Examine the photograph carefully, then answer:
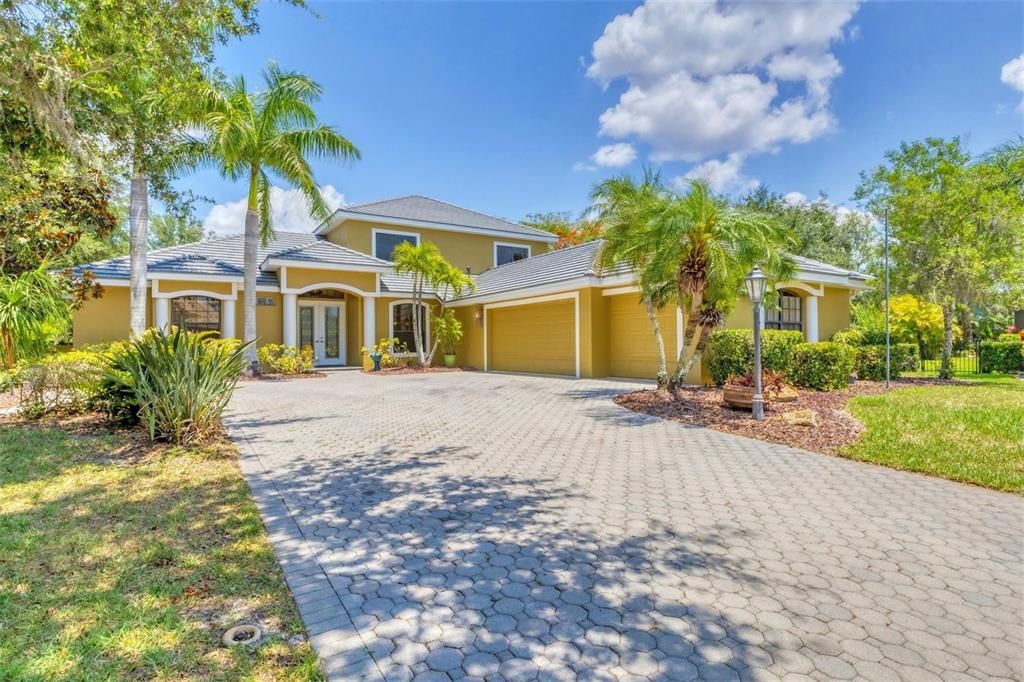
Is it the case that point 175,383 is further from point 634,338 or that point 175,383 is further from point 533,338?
point 533,338

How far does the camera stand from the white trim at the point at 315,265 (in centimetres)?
1883

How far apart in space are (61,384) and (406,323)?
14.5m

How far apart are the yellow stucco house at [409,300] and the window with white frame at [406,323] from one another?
6 centimetres

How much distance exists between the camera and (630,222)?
1099cm

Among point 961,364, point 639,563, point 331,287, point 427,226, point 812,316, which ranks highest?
point 427,226

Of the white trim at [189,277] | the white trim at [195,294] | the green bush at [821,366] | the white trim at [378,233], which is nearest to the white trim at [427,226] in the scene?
the white trim at [378,233]

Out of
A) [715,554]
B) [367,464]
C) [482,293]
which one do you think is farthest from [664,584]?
[482,293]

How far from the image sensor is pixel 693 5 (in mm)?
10062

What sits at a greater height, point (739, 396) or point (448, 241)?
point (448, 241)

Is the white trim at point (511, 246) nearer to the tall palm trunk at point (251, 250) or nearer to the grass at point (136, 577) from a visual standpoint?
the tall palm trunk at point (251, 250)

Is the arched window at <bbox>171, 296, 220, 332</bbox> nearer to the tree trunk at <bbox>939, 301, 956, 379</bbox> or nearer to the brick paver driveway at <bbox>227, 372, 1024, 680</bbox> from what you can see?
the brick paver driveway at <bbox>227, 372, 1024, 680</bbox>

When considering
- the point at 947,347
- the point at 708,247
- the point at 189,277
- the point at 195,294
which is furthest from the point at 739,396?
the point at 195,294

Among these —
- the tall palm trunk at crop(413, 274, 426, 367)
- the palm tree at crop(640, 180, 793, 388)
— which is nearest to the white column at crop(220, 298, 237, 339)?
the tall palm trunk at crop(413, 274, 426, 367)

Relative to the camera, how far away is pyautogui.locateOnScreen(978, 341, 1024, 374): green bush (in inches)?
657
